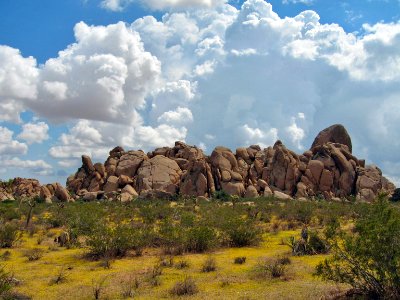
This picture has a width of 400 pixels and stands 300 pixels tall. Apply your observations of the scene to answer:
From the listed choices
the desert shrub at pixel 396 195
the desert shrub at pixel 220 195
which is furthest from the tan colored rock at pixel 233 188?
the desert shrub at pixel 396 195

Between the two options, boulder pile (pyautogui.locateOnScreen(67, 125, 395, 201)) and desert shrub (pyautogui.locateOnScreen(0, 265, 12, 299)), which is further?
boulder pile (pyautogui.locateOnScreen(67, 125, 395, 201))

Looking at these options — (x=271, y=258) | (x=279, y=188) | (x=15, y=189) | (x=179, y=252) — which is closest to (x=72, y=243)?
(x=179, y=252)

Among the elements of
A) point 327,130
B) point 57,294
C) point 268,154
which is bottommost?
point 57,294

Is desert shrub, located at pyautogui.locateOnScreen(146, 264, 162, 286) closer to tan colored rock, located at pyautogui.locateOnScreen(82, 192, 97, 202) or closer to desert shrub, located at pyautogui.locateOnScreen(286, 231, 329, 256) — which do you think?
desert shrub, located at pyautogui.locateOnScreen(286, 231, 329, 256)

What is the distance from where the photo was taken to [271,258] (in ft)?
59.8

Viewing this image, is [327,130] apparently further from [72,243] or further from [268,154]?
[72,243]

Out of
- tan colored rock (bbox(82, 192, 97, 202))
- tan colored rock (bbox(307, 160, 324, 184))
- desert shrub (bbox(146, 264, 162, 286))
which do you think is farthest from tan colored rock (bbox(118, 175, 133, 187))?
desert shrub (bbox(146, 264, 162, 286))

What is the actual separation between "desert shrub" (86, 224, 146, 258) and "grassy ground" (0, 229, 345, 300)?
0.51m

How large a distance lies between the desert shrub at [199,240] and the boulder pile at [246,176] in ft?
135

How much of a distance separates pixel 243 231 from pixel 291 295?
32.5 ft

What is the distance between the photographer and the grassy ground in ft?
42.0

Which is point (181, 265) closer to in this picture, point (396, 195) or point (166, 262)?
point (166, 262)

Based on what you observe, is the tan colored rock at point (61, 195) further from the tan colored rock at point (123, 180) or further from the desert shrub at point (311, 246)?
the desert shrub at point (311, 246)

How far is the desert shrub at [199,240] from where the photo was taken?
65.9 ft
